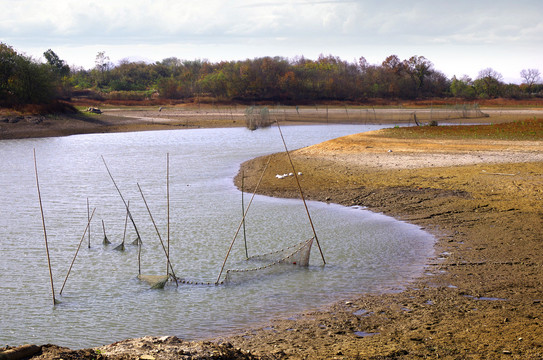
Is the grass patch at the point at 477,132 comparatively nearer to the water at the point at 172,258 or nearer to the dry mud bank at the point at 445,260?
the dry mud bank at the point at 445,260

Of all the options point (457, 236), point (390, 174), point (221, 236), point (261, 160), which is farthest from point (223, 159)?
point (457, 236)

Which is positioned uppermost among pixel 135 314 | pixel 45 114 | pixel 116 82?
pixel 116 82

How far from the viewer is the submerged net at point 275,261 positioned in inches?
326

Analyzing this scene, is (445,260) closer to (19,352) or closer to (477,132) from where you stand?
(19,352)

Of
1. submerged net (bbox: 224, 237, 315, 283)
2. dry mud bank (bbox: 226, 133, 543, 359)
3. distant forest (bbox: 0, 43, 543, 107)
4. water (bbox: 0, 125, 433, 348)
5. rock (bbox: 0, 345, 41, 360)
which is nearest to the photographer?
rock (bbox: 0, 345, 41, 360)

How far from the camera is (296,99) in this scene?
6800 cm

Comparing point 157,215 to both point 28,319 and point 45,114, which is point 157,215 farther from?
point 45,114

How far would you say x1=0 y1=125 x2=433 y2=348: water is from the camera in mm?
6852

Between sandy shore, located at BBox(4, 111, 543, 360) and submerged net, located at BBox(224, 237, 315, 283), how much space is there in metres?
1.42

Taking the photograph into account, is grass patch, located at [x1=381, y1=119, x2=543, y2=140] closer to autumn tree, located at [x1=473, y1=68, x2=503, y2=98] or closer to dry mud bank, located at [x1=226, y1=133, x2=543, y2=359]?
dry mud bank, located at [x1=226, y1=133, x2=543, y2=359]

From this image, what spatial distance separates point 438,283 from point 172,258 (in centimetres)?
458

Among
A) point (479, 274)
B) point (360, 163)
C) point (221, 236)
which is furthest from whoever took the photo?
point (360, 163)

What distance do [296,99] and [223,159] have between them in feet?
148

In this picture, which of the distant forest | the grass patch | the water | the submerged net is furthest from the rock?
the distant forest
